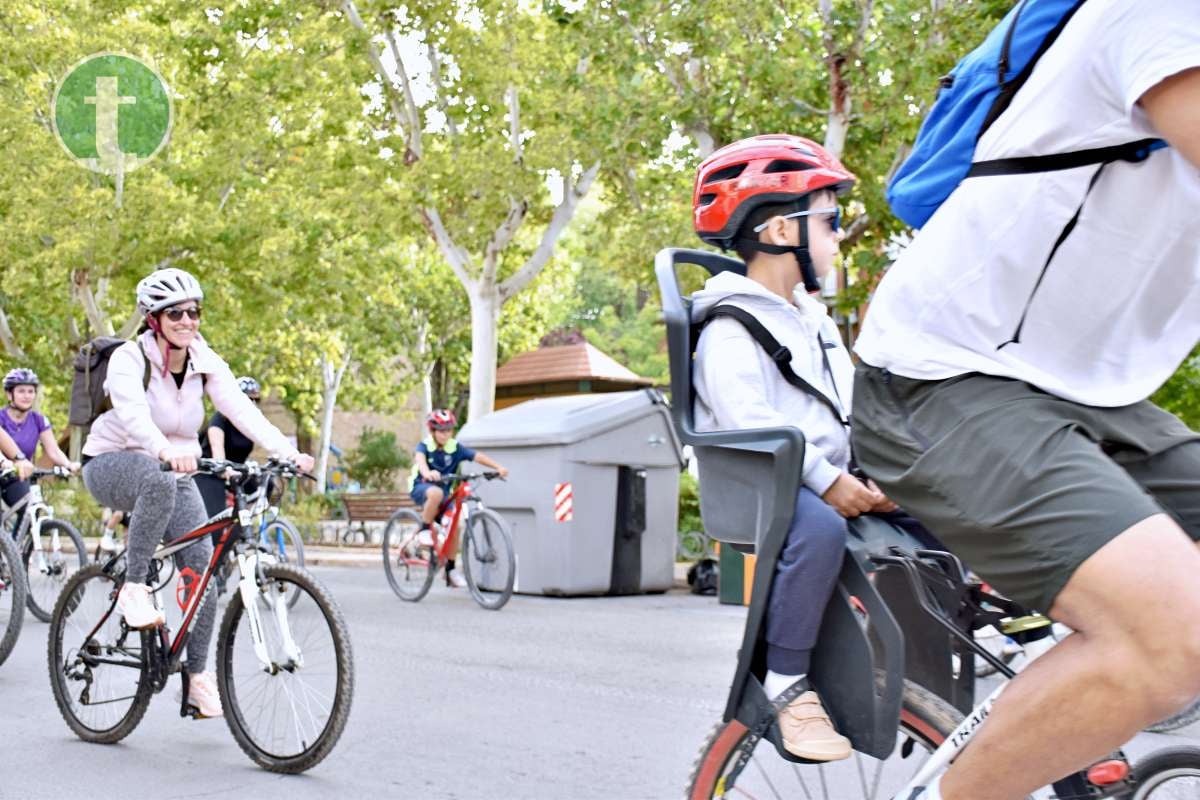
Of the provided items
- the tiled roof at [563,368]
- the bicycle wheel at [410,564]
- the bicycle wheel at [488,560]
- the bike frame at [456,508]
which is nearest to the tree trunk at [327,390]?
the tiled roof at [563,368]

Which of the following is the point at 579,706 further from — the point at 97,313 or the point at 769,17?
the point at 97,313

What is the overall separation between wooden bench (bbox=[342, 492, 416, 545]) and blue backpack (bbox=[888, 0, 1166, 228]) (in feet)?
80.8

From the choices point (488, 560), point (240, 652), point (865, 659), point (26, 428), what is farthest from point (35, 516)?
point (865, 659)

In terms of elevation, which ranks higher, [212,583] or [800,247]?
[800,247]

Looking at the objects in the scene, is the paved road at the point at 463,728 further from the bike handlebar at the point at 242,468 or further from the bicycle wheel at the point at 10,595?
the bike handlebar at the point at 242,468

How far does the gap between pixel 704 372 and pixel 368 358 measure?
124 ft

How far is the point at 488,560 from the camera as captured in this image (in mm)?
12969

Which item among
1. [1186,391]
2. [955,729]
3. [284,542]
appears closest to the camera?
[955,729]

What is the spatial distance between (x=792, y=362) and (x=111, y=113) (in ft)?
83.7

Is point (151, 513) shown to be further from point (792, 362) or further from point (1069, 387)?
point (1069, 387)

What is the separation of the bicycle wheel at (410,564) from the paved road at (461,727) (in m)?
2.51

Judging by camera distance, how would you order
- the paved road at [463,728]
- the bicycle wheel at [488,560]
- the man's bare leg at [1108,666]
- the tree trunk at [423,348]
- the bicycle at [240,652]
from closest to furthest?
the man's bare leg at [1108,666] < the paved road at [463,728] < the bicycle at [240,652] < the bicycle wheel at [488,560] < the tree trunk at [423,348]


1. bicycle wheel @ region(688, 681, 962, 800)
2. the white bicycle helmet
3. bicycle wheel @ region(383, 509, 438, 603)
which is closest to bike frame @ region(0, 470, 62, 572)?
bicycle wheel @ region(383, 509, 438, 603)

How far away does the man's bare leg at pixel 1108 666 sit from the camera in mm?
2055
